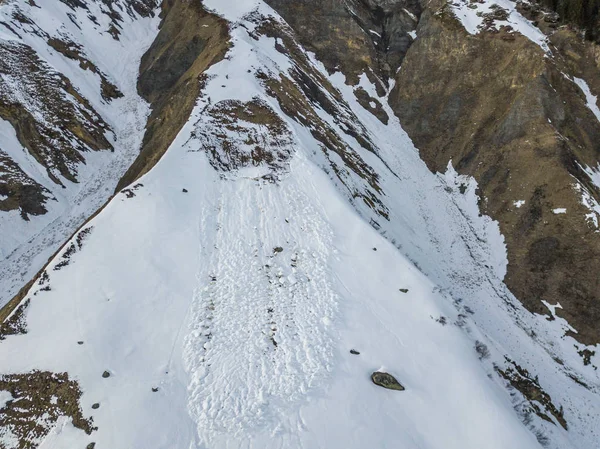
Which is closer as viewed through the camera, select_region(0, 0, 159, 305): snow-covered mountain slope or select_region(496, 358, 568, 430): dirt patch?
select_region(496, 358, 568, 430): dirt patch

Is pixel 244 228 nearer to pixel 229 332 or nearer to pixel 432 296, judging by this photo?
pixel 229 332

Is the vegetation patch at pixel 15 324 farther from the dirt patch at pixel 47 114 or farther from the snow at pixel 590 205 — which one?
the snow at pixel 590 205

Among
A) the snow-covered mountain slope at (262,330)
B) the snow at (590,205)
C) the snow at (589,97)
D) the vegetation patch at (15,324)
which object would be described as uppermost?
the snow at (589,97)

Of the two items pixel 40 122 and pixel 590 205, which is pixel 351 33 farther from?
pixel 40 122

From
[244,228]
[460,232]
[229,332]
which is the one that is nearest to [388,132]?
[460,232]

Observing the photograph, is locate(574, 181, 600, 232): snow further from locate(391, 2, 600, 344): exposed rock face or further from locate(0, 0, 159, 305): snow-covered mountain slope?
locate(0, 0, 159, 305): snow-covered mountain slope

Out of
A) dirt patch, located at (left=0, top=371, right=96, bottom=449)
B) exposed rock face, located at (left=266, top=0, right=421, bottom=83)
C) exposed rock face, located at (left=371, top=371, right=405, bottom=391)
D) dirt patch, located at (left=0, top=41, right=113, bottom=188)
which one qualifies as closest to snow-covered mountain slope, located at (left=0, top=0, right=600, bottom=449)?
dirt patch, located at (left=0, top=371, right=96, bottom=449)

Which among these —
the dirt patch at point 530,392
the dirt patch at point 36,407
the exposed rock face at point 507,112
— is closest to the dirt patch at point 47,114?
the dirt patch at point 36,407
